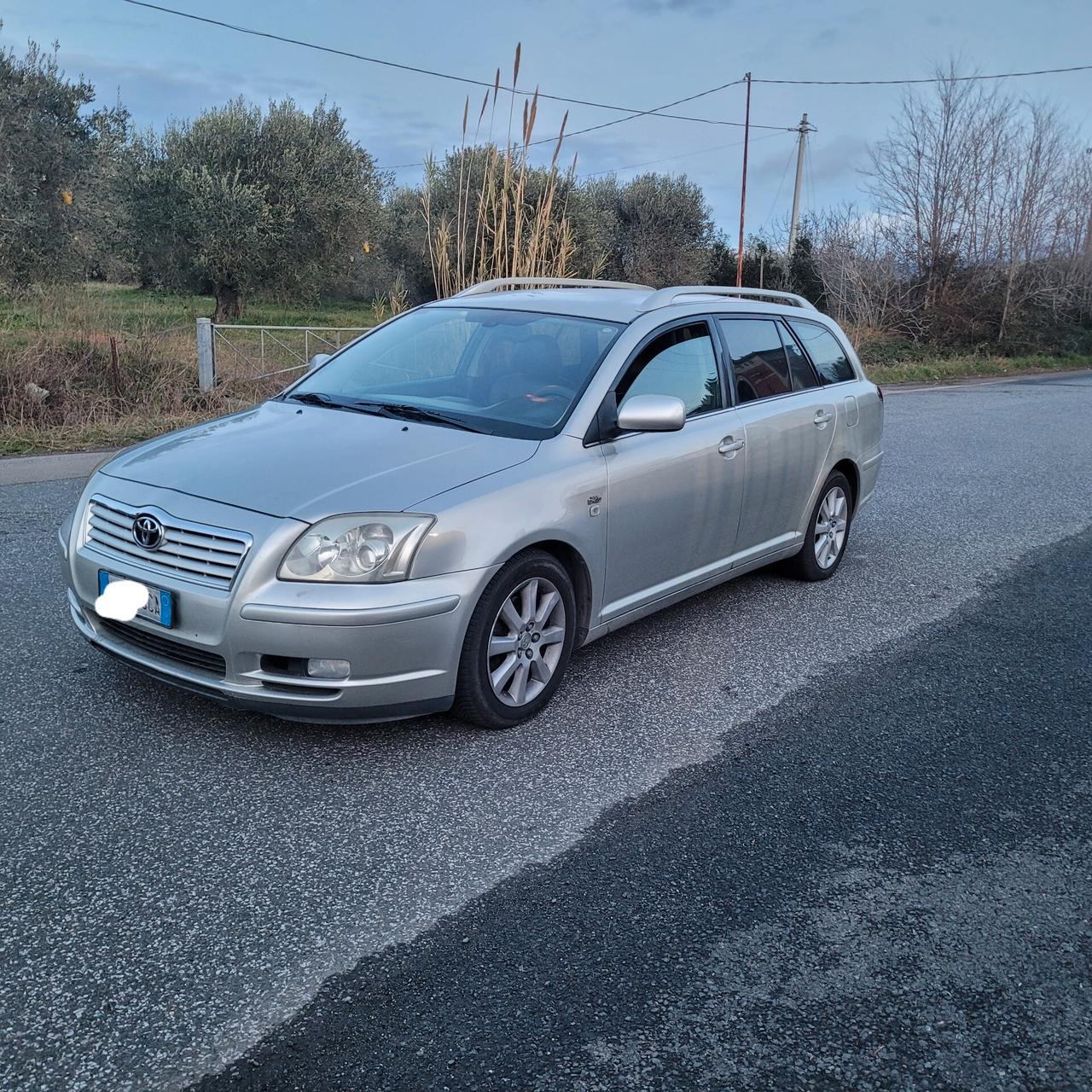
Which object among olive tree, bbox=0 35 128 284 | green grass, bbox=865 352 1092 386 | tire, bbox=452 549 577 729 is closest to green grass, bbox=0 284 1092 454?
tire, bbox=452 549 577 729

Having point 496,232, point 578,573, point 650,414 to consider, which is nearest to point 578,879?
point 578,573

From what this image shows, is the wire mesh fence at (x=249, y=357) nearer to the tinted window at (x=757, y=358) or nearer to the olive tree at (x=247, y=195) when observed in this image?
the tinted window at (x=757, y=358)

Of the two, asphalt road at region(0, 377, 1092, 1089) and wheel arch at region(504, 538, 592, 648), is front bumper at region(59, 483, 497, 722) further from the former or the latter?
wheel arch at region(504, 538, 592, 648)

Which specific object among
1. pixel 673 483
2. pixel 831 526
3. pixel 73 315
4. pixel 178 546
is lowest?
pixel 831 526

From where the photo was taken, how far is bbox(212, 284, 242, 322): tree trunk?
92.9 feet

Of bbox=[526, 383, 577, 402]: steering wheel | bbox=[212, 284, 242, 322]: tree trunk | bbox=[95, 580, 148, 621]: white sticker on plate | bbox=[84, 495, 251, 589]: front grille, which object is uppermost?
bbox=[212, 284, 242, 322]: tree trunk

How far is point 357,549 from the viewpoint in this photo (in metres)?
3.49

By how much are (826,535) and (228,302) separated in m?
26.1

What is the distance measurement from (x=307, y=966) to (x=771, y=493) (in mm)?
3583

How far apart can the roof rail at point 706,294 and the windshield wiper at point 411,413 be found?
1124 millimetres

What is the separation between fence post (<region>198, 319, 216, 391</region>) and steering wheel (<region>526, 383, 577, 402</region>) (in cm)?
876

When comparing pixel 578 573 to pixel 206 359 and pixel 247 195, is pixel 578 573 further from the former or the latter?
pixel 247 195

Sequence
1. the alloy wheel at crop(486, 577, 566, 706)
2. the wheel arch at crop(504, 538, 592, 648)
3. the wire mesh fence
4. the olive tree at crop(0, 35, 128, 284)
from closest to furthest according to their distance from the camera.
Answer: the alloy wheel at crop(486, 577, 566, 706), the wheel arch at crop(504, 538, 592, 648), the wire mesh fence, the olive tree at crop(0, 35, 128, 284)

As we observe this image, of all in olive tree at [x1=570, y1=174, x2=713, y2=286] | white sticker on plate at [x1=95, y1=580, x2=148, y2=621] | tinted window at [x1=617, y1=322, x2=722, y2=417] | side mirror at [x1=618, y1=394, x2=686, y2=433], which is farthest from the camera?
olive tree at [x1=570, y1=174, x2=713, y2=286]
